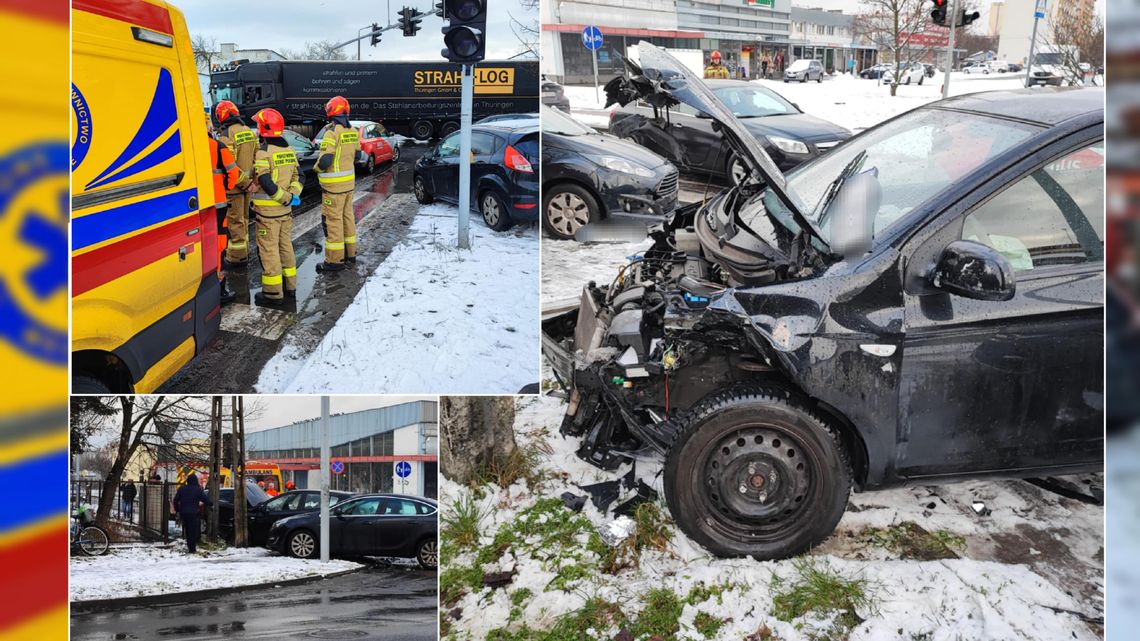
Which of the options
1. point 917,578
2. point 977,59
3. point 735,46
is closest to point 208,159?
point 917,578

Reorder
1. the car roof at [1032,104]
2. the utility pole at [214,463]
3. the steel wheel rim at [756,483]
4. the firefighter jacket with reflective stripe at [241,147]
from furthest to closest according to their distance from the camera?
the firefighter jacket with reflective stripe at [241,147]
the steel wheel rim at [756,483]
the car roof at [1032,104]
the utility pole at [214,463]

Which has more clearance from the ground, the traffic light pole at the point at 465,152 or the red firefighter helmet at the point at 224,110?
the red firefighter helmet at the point at 224,110

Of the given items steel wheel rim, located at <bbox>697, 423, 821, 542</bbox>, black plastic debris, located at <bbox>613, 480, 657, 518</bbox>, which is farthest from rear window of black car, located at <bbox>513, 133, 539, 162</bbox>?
steel wheel rim, located at <bbox>697, 423, 821, 542</bbox>

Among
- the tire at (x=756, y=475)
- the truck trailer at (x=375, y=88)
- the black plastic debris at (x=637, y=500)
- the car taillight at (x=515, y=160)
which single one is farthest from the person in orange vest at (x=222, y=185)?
the tire at (x=756, y=475)

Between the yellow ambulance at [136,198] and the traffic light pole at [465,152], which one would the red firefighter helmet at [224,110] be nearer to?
the yellow ambulance at [136,198]

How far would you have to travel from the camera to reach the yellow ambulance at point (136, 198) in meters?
2.27

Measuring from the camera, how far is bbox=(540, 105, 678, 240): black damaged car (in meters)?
4.75

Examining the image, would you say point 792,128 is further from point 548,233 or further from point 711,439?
point 711,439

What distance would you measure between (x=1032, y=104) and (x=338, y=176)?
4.09m

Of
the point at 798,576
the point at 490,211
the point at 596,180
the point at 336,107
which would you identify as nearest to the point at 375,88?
the point at 336,107

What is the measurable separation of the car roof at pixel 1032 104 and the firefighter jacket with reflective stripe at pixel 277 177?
3.43m

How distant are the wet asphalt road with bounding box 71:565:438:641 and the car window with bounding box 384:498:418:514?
0.18m

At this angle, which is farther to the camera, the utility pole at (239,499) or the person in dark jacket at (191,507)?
the utility pole at (239,499)

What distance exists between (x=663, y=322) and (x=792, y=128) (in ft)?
15.5
